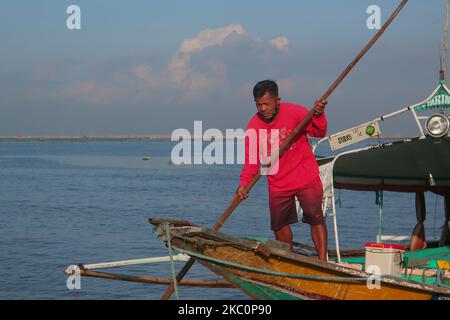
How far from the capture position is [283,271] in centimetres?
657

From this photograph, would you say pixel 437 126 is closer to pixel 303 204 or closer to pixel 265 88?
pixel 303 204

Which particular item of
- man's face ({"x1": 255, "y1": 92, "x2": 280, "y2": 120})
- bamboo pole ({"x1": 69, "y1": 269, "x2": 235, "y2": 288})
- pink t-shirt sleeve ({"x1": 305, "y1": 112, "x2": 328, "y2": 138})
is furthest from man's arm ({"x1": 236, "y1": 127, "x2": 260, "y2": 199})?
bamboo pole ({"x1": 69, "y1": 269, "x2": 235, "y2": 288})

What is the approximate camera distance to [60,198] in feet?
103

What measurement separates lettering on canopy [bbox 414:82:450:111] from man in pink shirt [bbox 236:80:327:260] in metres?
1.68

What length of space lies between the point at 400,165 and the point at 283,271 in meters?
2.00

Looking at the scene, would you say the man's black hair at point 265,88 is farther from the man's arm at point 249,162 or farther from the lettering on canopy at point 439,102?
the lettering on canopy at point 439,102

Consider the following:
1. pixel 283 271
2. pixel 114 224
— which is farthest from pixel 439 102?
pixel 114 224

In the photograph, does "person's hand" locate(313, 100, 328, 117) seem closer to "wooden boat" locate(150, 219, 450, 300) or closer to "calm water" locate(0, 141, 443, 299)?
"wooden boat" locate(150, 219, 450, 300)

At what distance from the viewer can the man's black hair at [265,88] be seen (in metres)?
6.52

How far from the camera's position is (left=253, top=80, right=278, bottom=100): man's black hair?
21.4 ft

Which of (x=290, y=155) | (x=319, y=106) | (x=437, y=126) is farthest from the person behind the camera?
(x=437, y=126)

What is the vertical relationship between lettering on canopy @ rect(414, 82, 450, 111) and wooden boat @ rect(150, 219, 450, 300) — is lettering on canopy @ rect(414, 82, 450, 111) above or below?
above

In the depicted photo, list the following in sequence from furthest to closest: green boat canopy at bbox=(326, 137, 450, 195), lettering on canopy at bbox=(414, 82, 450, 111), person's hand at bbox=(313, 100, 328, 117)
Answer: lettering on canopy at bbox=(414, 82, 450, 111) → green boat canopy at bbox=(326, 137, 450, 195) → person's hand at bbox=(313, 100, 328, 117)

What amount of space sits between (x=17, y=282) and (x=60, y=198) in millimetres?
17847
